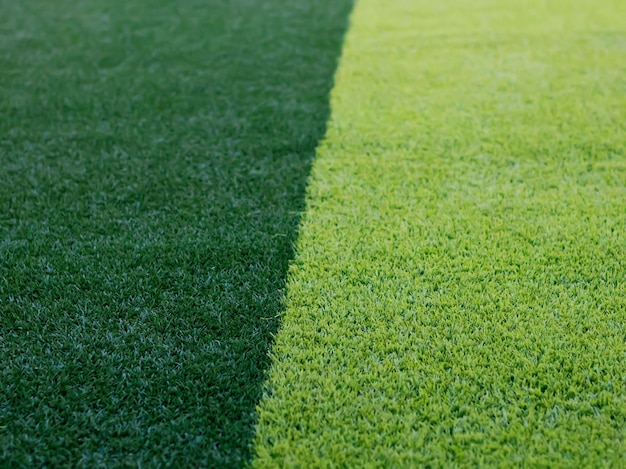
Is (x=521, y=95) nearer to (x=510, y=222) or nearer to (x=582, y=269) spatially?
(x=510, y=222)

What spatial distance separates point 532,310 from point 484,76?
2.13 metres

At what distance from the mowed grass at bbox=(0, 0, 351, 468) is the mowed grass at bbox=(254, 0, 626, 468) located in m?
0.16

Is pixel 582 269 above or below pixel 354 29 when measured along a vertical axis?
below

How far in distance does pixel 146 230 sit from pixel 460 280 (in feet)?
3.90

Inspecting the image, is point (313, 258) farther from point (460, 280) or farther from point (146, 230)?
point (146, 230)

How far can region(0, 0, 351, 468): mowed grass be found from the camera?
5.30 ft

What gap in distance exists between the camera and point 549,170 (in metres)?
2.69

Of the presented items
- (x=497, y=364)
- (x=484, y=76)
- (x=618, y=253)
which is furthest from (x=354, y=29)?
(x=497, y=364)

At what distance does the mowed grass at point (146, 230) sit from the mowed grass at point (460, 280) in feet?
0.52

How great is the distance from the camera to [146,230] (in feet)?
7.63

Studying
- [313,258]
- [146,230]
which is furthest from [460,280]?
[146,230]

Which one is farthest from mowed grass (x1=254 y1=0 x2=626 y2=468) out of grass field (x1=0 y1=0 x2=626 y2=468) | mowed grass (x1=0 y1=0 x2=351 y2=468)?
mowed grass (x1=0 y1=0 x2=351 y2=468)

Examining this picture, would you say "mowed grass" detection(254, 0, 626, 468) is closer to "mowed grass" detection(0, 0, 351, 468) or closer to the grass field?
the grass field

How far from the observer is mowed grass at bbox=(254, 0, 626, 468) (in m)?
1.57
